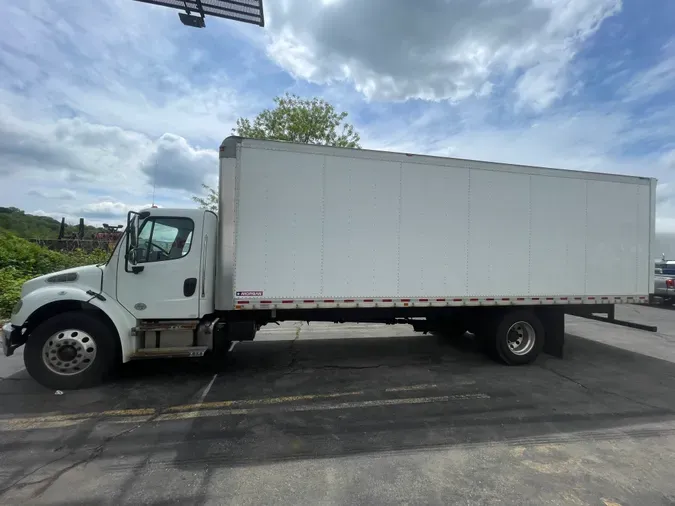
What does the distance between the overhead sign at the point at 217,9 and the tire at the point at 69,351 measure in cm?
494

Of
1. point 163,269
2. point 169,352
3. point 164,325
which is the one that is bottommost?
point 169,352

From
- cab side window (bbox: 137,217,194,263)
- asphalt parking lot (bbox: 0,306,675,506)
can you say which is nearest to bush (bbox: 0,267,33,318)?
asphalt parking lot (bbox: 0,306,675,506)

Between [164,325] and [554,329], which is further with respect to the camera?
[554,329]

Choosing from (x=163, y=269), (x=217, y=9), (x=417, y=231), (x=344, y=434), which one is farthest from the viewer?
(x=217, y=9)

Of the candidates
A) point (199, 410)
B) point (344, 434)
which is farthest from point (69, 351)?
point (344, 434)

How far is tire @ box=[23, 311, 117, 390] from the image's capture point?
4.74 meters

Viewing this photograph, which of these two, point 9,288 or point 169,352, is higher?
point 9,288

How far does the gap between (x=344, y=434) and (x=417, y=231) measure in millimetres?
3069

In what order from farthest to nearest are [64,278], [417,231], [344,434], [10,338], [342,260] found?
1. [417,231]
2. [342,260]
3. [64,278]
4. [10,338]
5. [344,434]

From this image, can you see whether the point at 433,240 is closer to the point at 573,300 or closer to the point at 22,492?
the point at 573,300

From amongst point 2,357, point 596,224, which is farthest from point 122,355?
point 596,224

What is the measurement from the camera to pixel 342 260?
212 inches

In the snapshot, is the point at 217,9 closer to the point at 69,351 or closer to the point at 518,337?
the point at 69,351

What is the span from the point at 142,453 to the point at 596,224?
7334mm
